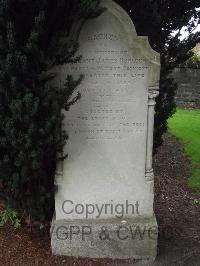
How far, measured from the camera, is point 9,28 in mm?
3277

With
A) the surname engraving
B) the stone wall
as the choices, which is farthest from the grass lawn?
the surname engraving

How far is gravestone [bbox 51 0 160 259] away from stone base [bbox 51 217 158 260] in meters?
0.01

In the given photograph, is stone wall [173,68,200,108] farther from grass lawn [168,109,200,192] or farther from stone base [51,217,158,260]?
stone base [51,217,158,260]

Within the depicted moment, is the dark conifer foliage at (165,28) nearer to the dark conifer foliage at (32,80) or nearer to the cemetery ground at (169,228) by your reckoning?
the cemetery ground at (169,228)

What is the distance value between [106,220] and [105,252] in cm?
36

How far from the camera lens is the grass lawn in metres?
6.99

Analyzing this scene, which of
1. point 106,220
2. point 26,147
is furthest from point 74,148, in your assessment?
point 106,220

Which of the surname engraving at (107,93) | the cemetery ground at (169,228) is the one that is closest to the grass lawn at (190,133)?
the cemetery ground at (169,228)

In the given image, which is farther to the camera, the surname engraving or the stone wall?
the stone wall

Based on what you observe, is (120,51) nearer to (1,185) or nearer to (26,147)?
(26,147)

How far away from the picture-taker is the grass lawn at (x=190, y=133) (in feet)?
22.9

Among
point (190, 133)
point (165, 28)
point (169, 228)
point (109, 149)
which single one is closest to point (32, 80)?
point (109, 149)

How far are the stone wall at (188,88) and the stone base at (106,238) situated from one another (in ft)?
33.6

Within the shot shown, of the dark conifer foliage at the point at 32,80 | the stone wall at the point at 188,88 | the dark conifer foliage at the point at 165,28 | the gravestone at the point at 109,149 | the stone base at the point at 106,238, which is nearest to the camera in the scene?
the dark conifer foliage at the point at 32,80
